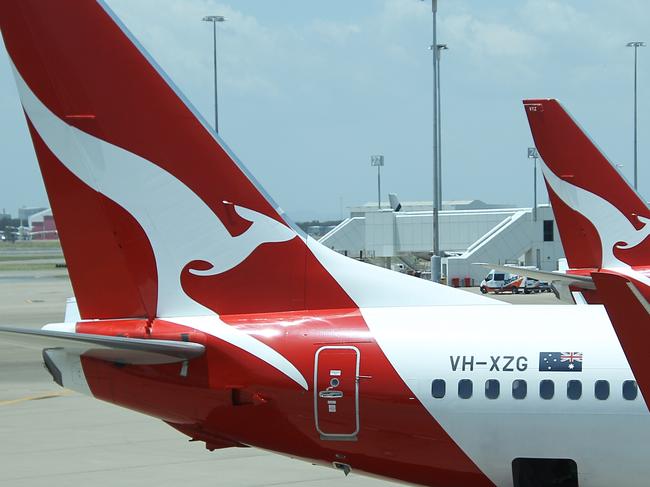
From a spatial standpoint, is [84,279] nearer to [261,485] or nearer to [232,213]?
[232,213]

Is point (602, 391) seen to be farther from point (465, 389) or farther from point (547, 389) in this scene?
point (465, 389)

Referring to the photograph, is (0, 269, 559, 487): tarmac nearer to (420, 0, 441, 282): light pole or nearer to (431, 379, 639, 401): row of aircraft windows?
(431, 379, 639, 401): row of aircraft windows

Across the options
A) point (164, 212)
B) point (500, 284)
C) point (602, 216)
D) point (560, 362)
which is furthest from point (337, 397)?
point (500, 284)

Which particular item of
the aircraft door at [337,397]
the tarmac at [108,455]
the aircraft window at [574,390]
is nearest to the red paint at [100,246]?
the aircraft door at [337,397]

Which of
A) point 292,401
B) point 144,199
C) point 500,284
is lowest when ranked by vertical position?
point 500,284

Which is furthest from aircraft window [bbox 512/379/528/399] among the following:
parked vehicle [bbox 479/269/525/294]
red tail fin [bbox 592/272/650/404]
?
parked vehicle [bbox 479/269/525/294]

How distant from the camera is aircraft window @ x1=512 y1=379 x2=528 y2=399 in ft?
37.9

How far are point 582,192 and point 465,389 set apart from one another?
14.7 meters

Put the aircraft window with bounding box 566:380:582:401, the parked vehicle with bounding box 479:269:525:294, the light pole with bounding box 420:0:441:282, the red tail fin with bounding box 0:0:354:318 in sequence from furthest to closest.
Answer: the parked vehicle with bounding box 479:269:525:294
the light pole with bounding box 420:0:441:282
the red tail fin with bounding box 0:0:354:318
the aircraft window with bounding box 566:380:582:401

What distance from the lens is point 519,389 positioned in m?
11.6

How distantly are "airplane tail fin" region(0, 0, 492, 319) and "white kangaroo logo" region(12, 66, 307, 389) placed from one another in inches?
0.5

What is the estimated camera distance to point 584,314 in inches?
479

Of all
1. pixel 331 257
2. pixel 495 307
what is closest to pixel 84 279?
pixel 331 257

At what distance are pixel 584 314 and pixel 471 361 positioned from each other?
146 centimetres
